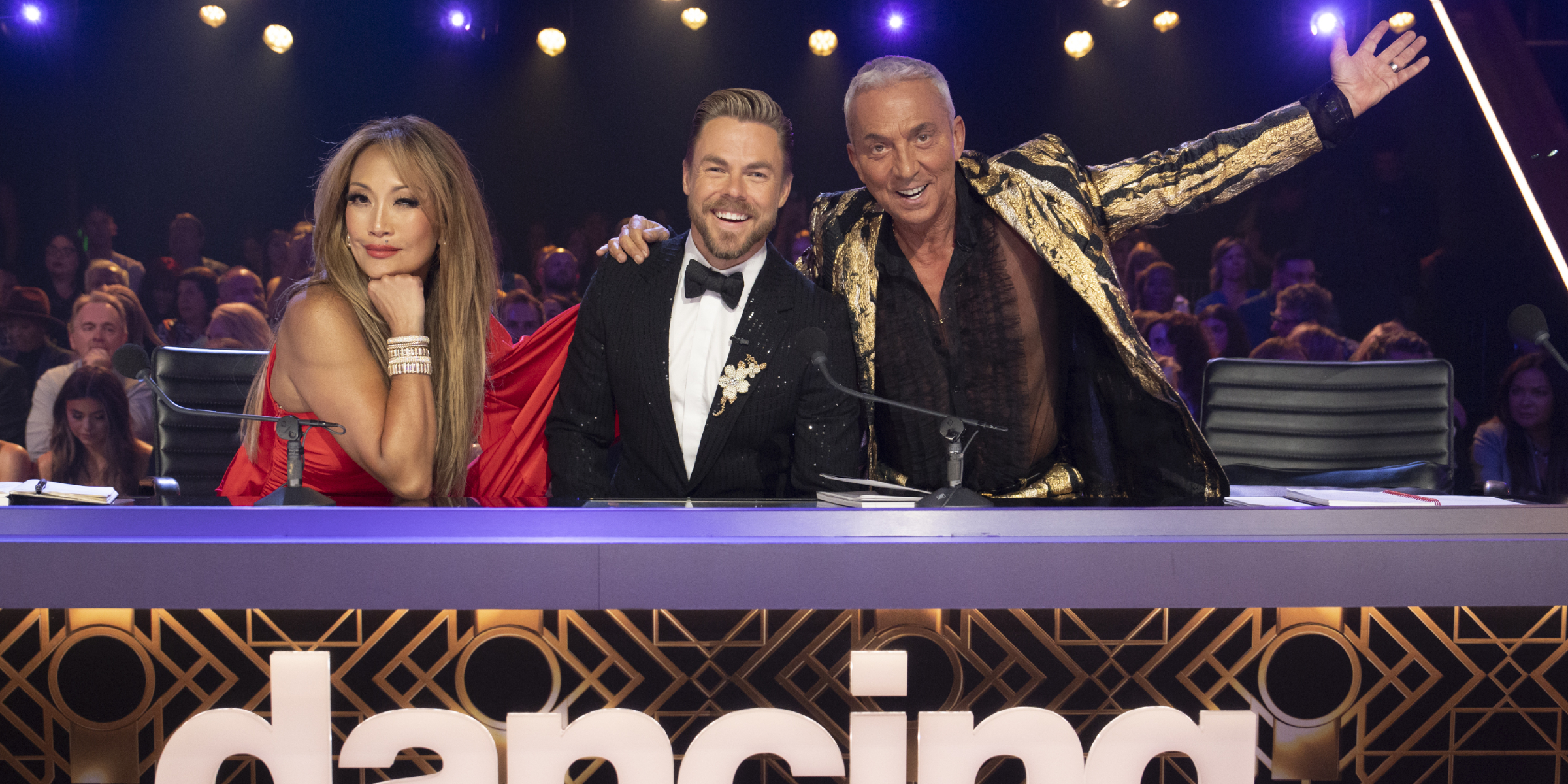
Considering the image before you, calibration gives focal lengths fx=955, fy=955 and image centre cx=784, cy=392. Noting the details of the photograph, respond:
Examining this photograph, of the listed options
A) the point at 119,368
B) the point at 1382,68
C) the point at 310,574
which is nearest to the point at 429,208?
the point at 119,368

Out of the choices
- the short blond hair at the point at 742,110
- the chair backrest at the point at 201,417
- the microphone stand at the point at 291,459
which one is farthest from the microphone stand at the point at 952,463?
the chair backrest at the point at 201,417

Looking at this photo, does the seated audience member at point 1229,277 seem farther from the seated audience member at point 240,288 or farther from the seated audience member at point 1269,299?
the seated audience member at point 240,288

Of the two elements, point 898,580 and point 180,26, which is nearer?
point 898,580

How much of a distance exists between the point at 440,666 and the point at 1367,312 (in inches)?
262

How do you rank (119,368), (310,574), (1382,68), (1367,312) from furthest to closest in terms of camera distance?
(1367,312) → (1382,68) → (119,368) → (310,574)

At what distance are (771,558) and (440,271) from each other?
1196 mm

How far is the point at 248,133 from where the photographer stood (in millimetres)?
6750

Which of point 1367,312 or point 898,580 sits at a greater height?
point 1367,312

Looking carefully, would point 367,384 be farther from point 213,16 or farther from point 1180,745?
point 213,16

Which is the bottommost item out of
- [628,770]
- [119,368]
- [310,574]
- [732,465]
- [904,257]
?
[628,770]

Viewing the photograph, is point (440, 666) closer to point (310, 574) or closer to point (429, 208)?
point (310, 574)

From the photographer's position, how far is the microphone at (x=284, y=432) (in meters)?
1.48

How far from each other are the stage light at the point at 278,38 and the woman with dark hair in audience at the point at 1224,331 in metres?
6.35

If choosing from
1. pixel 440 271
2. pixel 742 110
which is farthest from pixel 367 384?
pixel 742 110
